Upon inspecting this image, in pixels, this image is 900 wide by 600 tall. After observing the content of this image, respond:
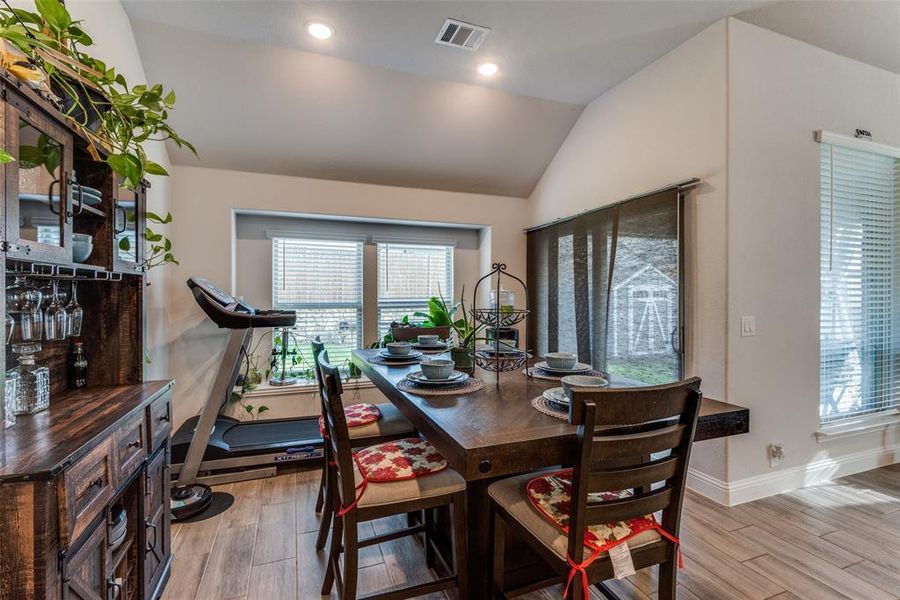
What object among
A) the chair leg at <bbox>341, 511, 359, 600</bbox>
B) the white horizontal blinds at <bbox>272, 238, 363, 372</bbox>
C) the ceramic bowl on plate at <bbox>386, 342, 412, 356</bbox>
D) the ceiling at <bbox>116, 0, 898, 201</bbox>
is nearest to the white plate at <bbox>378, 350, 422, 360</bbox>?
the ceramic bowl on plate at <bbox>386, 342, 412, 356</bbox>

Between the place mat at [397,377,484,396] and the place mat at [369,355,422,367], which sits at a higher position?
the place mat at [369,355,422,367]

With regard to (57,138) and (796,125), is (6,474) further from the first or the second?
(796,125)

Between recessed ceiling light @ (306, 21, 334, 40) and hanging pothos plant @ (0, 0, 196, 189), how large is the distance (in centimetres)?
137

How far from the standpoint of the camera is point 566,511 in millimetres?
1323

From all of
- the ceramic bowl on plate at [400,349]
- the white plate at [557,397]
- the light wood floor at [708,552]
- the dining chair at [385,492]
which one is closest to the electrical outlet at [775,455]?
the light wood floor at [708,552]

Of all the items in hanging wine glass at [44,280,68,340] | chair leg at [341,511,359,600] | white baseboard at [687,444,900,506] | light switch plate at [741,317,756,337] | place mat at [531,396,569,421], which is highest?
hanging wine glass at [44,280,68,340]

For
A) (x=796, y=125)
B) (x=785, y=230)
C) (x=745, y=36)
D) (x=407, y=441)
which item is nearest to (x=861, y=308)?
(x=785, y=230)

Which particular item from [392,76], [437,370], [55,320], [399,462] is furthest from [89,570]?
[392,76]

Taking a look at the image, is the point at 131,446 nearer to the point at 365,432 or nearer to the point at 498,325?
the point at 365,432

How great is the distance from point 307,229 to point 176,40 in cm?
177

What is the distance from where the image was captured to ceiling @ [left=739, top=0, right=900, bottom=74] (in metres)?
2.43

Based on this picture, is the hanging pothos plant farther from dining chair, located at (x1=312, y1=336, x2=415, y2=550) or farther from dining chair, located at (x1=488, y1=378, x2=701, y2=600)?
dining chair, located at (x1=488, y1=378, x2=701, y2=600)

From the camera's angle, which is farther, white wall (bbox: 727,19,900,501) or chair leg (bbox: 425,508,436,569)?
white wall (bbox: 727,19,900,501)

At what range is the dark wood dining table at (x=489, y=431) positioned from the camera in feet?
3.71
